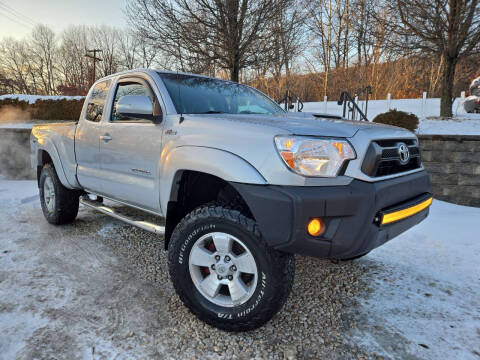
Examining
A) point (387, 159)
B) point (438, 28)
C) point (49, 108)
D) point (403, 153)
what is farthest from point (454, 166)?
point (49, 108)

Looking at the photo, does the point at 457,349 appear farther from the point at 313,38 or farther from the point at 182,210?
the point at 313,38

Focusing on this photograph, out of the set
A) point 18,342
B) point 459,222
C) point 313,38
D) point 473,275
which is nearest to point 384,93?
point 313,38

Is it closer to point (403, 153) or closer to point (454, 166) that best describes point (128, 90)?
point (403, 153)

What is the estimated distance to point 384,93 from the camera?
99.2 ft

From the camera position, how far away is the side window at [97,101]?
3590 millimetres

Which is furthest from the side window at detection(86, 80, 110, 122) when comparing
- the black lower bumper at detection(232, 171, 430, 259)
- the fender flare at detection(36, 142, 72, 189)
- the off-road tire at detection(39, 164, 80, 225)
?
the black lower bumper at detection(232, 171, 430, 259)

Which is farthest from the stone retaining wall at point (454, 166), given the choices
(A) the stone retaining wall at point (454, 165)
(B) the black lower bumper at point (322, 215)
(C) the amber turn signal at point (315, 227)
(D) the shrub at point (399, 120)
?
(C) the amber turn signal at point (315, 227)

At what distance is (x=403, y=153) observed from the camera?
2312 millimetres

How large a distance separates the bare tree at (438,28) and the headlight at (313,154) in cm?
1136

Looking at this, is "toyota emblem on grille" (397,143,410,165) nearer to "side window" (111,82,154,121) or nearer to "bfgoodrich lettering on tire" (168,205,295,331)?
"bfgoodrich lettering on tire" (168,205,295,331)

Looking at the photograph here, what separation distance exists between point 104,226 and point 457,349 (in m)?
4.14

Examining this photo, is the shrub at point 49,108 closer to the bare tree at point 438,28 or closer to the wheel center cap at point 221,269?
the bare tree at point 438,28

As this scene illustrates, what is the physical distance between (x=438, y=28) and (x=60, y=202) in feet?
41.1

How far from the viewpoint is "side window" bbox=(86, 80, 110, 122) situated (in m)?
3.59
